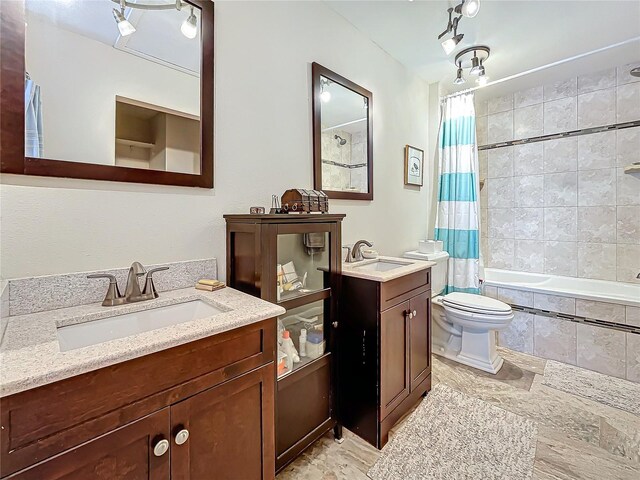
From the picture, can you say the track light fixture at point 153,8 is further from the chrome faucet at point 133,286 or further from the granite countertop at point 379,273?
the granite countertop at point 379,273

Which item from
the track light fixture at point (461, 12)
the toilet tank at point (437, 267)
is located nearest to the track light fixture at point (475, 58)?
the track light fixture at point (461, 12)

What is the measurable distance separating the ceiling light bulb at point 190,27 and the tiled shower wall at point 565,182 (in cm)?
321

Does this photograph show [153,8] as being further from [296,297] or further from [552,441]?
[552,441]

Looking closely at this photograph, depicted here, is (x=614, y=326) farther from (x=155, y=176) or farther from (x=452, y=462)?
(x=155, y=176)

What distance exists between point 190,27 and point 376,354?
1.77m

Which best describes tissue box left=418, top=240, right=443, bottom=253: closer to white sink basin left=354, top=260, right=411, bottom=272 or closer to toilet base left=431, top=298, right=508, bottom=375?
toilet base left=431, top=298, right=508, bottom=375

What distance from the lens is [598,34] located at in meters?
2.13

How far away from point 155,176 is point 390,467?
1701mm

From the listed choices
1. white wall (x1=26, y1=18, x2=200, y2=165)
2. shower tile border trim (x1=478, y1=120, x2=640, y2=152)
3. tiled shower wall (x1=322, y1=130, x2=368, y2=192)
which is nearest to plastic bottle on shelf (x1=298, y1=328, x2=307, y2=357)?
tiled shower wall (x1=322, y1=130, x2=368, y2=192)

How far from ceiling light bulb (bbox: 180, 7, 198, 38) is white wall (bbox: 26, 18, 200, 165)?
23cm

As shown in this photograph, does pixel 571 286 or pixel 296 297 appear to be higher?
pixel 296 297

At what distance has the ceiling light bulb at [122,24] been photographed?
111 centimetres

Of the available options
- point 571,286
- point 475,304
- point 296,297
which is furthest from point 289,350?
point 571,286

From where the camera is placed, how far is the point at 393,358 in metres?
1.59
